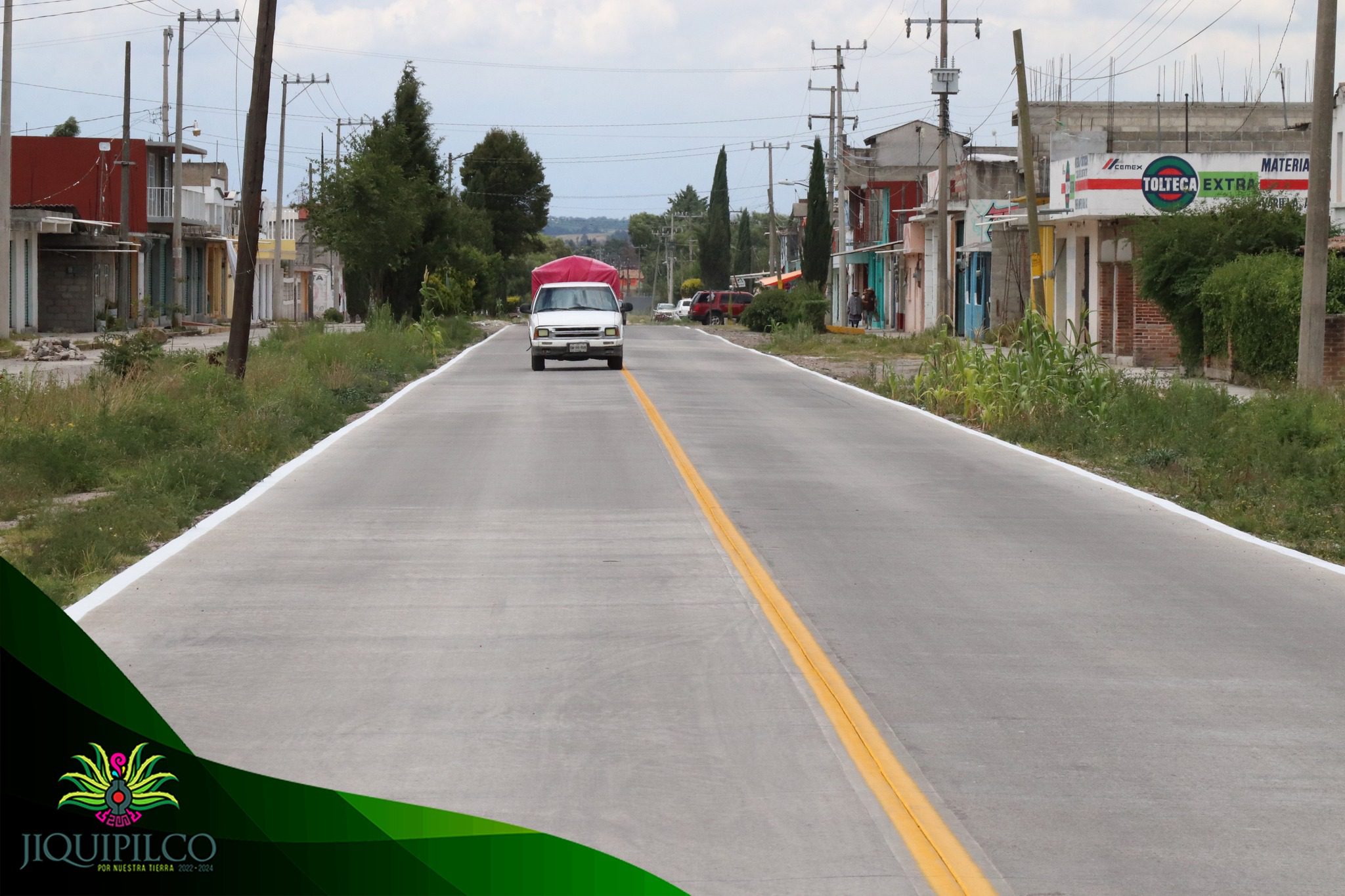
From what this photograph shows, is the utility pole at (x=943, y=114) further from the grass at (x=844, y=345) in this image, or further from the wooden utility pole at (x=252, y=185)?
the wooden utility pole at (x=252, y=185)

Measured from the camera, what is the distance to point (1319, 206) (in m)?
22.5

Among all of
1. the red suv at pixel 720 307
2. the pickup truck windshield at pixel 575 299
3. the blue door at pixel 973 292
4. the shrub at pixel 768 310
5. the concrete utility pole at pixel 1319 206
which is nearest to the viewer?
the concrete utility pole at pixel 1319 206

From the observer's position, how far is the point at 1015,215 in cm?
4700

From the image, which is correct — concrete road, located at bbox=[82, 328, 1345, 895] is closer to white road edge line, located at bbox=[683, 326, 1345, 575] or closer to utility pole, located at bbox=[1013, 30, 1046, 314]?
white road edge line, located at bbox=[683, 326, 1345, 575]

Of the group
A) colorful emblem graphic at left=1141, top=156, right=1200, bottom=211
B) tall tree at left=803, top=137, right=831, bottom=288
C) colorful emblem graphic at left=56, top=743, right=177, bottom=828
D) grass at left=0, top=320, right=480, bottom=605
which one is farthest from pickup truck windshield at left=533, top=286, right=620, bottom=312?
tall tree at left=803, top=137, right=831, bottom=288

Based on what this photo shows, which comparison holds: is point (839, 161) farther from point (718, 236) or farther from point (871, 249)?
point (718, 236)

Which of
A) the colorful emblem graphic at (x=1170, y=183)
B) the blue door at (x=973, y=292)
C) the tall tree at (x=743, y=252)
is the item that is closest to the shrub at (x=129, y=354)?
the colorful emblem graphic at (x=1170, y=183)

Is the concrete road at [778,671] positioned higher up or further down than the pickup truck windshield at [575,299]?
further down

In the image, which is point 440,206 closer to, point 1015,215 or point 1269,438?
point 1015,215

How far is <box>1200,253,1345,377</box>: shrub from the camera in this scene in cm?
2759

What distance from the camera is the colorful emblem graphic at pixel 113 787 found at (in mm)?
3180

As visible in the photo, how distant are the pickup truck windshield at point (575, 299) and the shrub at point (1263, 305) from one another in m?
13.2

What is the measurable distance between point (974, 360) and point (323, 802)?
2284cm

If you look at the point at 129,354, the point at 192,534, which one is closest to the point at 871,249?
the point at 129,354
